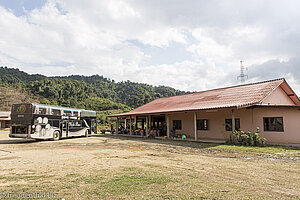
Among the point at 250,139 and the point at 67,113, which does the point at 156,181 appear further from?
the point at 67,113

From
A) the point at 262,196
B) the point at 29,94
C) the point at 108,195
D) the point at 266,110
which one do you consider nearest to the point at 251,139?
the point at 266,110

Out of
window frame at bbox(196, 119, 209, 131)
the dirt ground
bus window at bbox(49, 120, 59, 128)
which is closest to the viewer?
the dirt ground

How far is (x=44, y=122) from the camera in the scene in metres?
15.5

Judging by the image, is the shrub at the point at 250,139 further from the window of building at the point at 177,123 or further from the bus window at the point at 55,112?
the bus window at the point at 55,112

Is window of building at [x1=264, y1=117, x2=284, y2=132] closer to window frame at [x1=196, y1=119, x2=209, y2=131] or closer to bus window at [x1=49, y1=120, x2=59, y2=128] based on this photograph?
window frame at [x1=196, y1=119, x2=209, y2=131]

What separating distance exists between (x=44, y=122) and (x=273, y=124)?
54.7ft

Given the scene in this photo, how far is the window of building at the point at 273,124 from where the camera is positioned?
43.5ft

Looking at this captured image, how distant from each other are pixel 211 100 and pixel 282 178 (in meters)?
12.3

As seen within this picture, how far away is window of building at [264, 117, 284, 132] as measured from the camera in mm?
13258

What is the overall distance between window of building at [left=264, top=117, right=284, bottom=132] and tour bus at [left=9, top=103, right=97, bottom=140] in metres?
16.0

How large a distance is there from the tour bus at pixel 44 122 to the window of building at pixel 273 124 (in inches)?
632

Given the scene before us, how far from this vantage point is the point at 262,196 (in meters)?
3.91

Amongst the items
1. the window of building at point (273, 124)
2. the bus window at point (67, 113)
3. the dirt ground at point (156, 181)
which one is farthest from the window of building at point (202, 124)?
the bus window at point (67, 113)

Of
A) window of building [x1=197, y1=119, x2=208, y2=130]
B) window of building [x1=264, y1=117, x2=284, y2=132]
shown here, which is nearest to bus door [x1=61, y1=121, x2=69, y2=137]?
window of building [x1=197, y1=119, x2=208, y2=130]
